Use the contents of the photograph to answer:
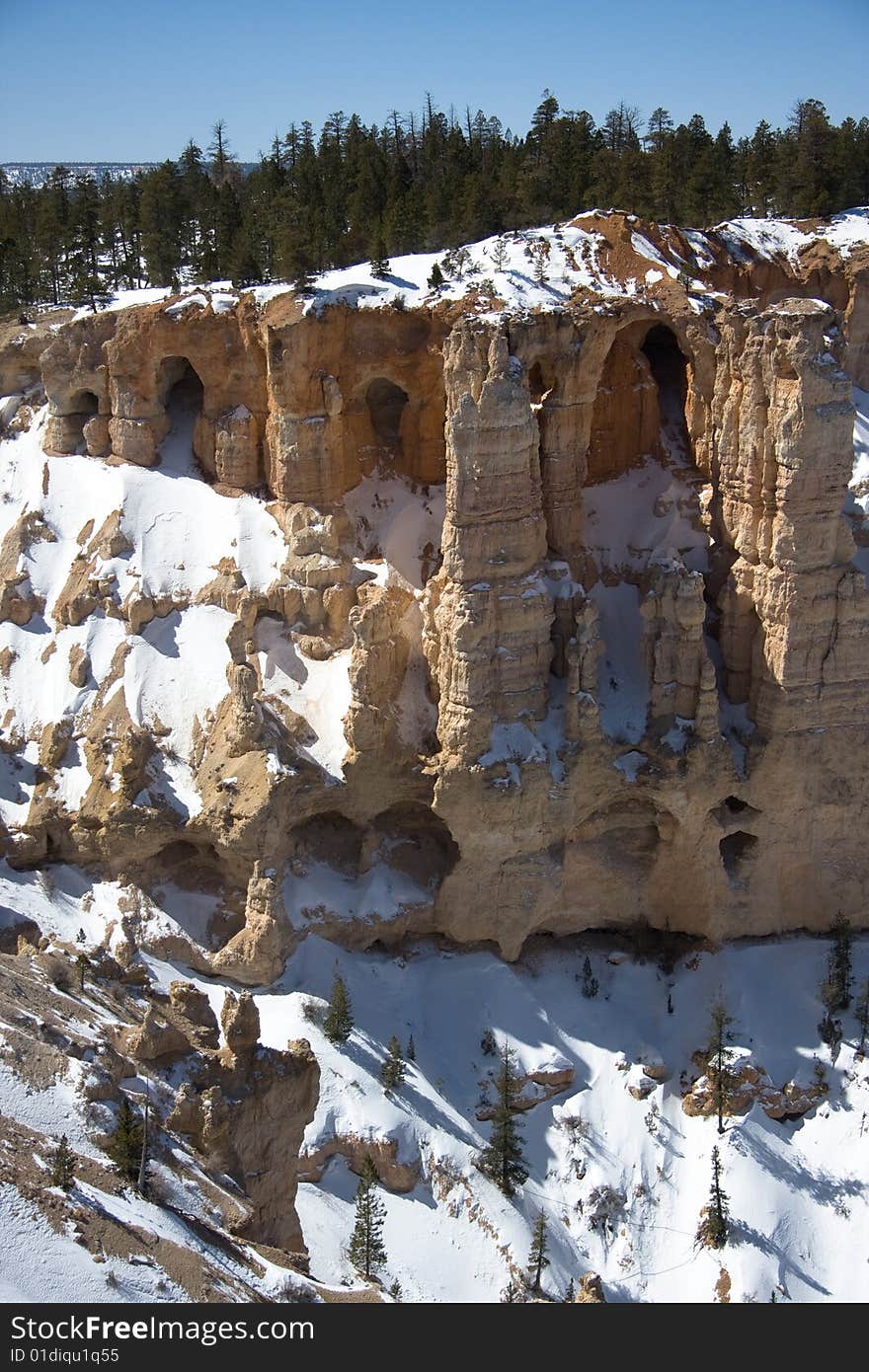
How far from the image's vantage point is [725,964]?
113ft

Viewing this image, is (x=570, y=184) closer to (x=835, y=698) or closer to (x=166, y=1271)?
(x=835, y=698)

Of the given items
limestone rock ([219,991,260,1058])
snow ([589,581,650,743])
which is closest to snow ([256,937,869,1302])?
limestone rock ([219,991,260,1058])

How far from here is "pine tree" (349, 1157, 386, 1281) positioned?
26.3m

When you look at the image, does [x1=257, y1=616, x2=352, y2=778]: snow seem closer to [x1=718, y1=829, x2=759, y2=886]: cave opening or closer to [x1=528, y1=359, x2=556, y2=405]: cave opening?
[x1=528, y1=359, x2=556, y2=405]: cave opening

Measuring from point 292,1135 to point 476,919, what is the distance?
10589 mm

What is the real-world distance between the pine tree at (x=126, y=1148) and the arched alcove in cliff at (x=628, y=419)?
918 inches

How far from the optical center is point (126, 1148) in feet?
65.6

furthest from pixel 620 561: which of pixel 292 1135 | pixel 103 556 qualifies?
pixel 292 1135

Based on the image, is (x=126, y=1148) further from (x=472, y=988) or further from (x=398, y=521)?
(x=398, y=521)

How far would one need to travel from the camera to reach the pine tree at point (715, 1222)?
2880 centimetres

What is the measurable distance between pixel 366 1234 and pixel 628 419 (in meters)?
23.3

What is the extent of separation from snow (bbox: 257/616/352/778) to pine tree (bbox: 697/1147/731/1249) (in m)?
13.7

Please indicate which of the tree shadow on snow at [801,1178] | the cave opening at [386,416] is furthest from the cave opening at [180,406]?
the tree shadow on snow at [801,1178]

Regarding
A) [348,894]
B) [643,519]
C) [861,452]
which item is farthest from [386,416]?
[861,452]
